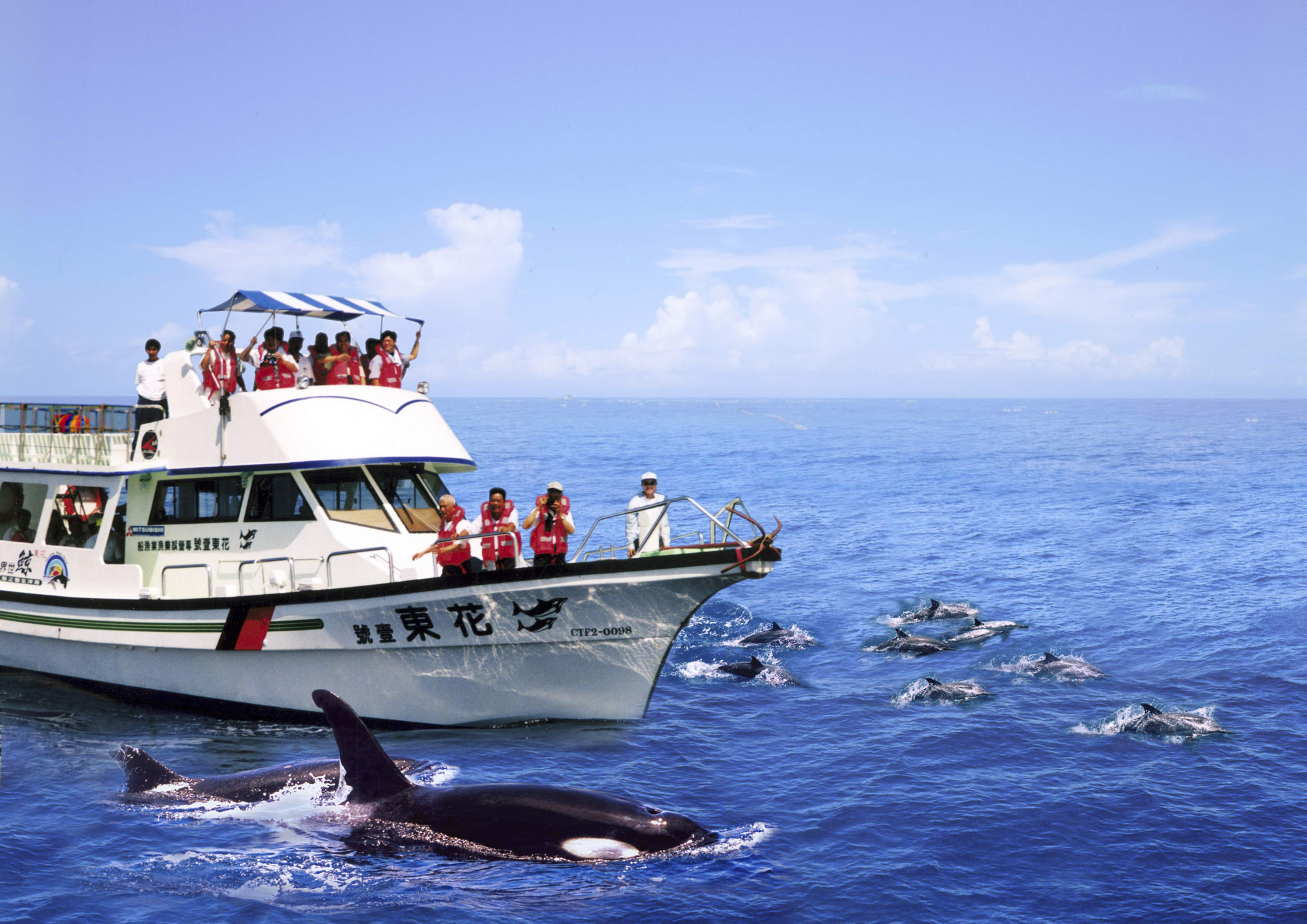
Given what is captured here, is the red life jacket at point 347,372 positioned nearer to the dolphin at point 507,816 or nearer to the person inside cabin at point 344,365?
the person inside cabin at point 344,365

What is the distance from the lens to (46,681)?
19.5 m

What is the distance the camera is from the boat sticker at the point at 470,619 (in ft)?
49.3

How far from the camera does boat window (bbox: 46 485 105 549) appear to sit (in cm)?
1898

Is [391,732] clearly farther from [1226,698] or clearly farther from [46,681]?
[1226,698]

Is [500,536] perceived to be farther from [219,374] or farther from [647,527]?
[219,374]

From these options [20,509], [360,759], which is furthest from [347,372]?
[360,759]

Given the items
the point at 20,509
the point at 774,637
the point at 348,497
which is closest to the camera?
the point at 348,497

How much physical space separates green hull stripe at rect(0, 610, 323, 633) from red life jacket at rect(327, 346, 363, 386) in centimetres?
429

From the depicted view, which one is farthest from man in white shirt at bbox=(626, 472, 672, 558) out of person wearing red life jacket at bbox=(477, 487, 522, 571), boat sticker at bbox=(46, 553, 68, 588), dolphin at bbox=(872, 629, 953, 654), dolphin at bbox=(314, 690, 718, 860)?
boat sticker at bbox=(46, 553, 68, 588)

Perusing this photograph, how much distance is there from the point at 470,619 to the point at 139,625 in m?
6.06

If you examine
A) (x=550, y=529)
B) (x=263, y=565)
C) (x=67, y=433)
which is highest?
(x=67, y=433)

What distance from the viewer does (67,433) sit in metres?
19.3

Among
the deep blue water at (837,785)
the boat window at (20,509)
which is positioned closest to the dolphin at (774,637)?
the deep blue water at (837,785)

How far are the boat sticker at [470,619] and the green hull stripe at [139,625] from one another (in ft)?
7.18
